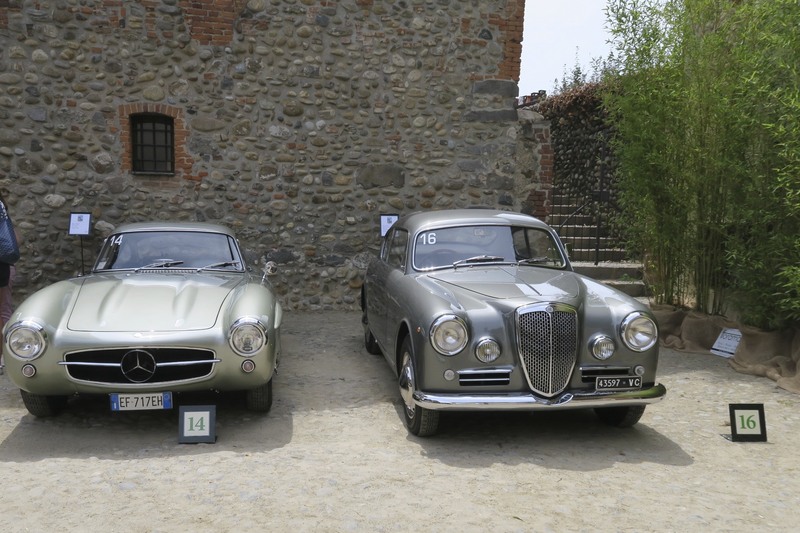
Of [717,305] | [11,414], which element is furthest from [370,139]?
[11,414]

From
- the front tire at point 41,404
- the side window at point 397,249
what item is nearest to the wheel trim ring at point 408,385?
the side window at point 397,249

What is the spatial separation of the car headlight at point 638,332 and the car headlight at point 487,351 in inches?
33.0

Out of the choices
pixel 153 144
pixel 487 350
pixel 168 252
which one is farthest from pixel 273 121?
pixel 487 350

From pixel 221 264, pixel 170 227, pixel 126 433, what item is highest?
pixel 170 227

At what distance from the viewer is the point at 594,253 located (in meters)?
11.1

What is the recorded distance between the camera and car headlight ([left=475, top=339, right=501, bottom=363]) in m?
4.02

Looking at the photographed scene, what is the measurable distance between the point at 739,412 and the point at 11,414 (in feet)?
16.3

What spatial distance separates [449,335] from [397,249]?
5.95 ft

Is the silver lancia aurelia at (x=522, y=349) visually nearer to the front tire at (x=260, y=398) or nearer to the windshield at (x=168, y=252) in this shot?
the front tire at (x=260, y=398)

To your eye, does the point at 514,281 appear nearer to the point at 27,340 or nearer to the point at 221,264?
the point at 221,264

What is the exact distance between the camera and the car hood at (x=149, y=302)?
4230 millimetres

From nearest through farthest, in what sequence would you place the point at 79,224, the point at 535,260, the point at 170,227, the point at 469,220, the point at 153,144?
the point at 535,260, the point at 469,220, the point at 170,227, the point at 79,224, the point at 153,144

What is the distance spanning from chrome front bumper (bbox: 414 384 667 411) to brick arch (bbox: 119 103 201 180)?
5.65m

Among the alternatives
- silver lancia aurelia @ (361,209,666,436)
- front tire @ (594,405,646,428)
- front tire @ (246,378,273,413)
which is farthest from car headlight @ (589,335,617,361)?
front tire @ (246,378,273,413)
